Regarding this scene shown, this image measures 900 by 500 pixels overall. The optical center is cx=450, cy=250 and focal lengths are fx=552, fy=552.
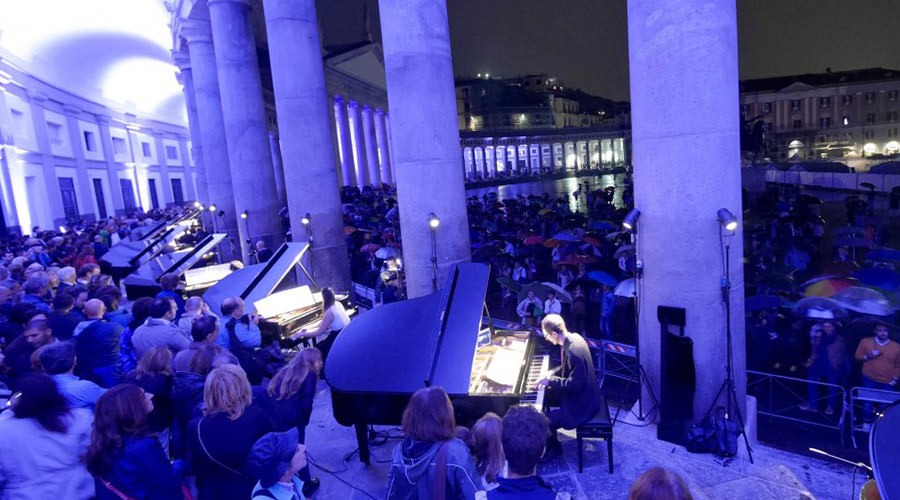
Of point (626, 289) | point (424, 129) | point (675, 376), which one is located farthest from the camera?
point (626, 289)

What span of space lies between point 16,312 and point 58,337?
2.80 ft

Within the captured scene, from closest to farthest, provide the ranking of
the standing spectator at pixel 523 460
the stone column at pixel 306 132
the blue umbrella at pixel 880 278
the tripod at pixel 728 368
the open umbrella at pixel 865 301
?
the standing spectator at pixel 523 460, the tripod at pixel 728 368, the open umbrella at pixel 865 301, the blue umbrella at pixel 880 278, the stone column at pixel 306 132

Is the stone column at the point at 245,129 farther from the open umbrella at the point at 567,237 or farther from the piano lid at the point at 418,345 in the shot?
the piano lid at the point at 418,345

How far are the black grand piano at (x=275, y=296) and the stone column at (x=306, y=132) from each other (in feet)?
11.6

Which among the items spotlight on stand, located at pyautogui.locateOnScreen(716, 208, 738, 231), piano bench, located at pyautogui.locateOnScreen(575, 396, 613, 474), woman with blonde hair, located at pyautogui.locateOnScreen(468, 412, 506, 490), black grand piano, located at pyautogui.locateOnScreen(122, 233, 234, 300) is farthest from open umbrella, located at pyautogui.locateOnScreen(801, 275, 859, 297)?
black grand piano, located at pyautogui.locateOnScreen(122, 233, 234, 300)

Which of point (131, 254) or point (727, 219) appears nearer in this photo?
point (727, 219)

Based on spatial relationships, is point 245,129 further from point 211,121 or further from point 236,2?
point 211,121

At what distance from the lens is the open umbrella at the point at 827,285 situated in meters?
8.94

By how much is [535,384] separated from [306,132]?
1019cm

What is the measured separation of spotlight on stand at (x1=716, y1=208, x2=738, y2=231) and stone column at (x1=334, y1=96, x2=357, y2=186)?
3942cm

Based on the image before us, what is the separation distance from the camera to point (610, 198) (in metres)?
31.9

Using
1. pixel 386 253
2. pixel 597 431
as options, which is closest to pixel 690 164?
pixel 597 431

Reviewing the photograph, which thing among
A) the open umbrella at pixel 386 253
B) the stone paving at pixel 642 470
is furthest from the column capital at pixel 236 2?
the stone paving at pixel 642 470

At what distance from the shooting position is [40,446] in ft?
13.4
